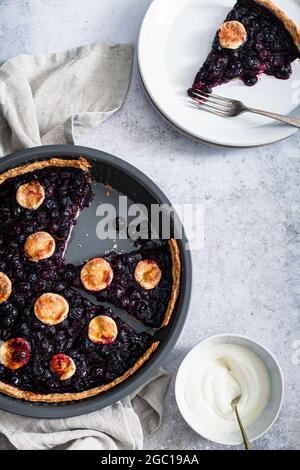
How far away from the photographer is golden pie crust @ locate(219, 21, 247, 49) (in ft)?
13.7

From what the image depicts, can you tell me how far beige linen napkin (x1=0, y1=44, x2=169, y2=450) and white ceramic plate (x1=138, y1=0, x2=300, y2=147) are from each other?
0.64 feet

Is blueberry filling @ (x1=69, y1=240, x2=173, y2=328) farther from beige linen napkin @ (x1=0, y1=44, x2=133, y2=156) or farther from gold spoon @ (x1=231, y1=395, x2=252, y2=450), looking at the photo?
beige linen napkin @ (x1=0, y1=44, x2=133, y2=156)

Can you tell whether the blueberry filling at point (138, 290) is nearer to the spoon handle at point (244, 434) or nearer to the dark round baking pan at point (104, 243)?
the dark round baking pan at point (104, 243)

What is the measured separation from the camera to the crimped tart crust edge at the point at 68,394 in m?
3.85

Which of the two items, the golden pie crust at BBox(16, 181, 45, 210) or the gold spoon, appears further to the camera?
the golden pie crust at BBox(16, 181, 45, 210)

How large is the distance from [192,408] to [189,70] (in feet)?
6.64

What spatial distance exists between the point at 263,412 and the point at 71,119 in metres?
2.03

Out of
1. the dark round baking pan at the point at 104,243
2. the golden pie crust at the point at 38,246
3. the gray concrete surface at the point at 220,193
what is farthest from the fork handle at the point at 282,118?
the golden pie crust at the point at 38,246

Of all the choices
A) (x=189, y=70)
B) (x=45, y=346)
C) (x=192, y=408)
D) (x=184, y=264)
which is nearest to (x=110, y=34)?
(x=189, y=70)

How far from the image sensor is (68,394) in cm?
389

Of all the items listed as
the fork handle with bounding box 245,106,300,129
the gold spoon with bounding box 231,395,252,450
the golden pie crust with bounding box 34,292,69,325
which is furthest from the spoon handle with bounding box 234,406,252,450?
the fork handle with bounding box 245,106,300,129

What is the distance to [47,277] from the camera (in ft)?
13.3

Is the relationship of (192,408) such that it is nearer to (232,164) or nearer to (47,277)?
(47,277)
